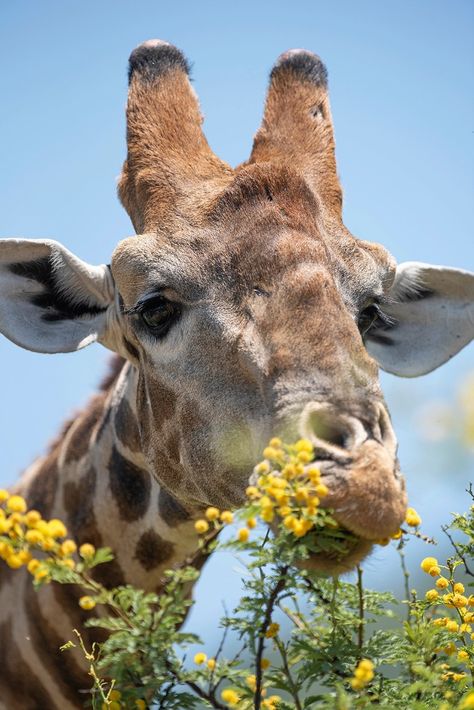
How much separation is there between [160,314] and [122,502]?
5.31 feet

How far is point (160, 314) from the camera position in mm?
5613

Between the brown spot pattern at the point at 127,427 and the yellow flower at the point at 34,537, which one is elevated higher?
the brown spot pattern at the point at 127,427

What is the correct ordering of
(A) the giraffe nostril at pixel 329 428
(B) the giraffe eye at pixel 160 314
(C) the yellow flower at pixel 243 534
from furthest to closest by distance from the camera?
(B) the giraffe eye at pixel 160 314, (A) the giraffe nostril at pixel 329 428, (C) the yellow flower at pixel 243 534

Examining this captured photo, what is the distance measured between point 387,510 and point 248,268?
1820mm

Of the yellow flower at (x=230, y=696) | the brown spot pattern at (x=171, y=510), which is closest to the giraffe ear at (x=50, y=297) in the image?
the brown spot pattern at (x=171, y=510)

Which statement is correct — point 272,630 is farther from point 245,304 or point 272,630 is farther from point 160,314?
point 160,314

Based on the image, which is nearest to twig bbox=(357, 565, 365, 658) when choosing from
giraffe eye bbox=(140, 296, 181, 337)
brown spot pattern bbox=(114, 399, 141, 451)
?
giraffe eye bbox=(140, 296, 181, 337)

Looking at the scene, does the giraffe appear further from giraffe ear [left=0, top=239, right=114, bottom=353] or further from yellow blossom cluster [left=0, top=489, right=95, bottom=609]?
yellow blossom cluster [left=0, top=489, right=95, bottom=609]

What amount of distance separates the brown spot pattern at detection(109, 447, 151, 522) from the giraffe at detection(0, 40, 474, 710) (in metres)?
0.01

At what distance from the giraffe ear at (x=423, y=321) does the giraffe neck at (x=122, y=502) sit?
1828 mm

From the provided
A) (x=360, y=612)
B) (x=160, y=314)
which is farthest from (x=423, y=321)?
(x=360, y=612)

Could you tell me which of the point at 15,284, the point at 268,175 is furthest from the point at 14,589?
the point at 268,175

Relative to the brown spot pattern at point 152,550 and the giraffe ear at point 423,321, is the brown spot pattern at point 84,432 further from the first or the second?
the giraffe ear at point 423,321

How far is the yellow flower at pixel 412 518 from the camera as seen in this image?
383cm
